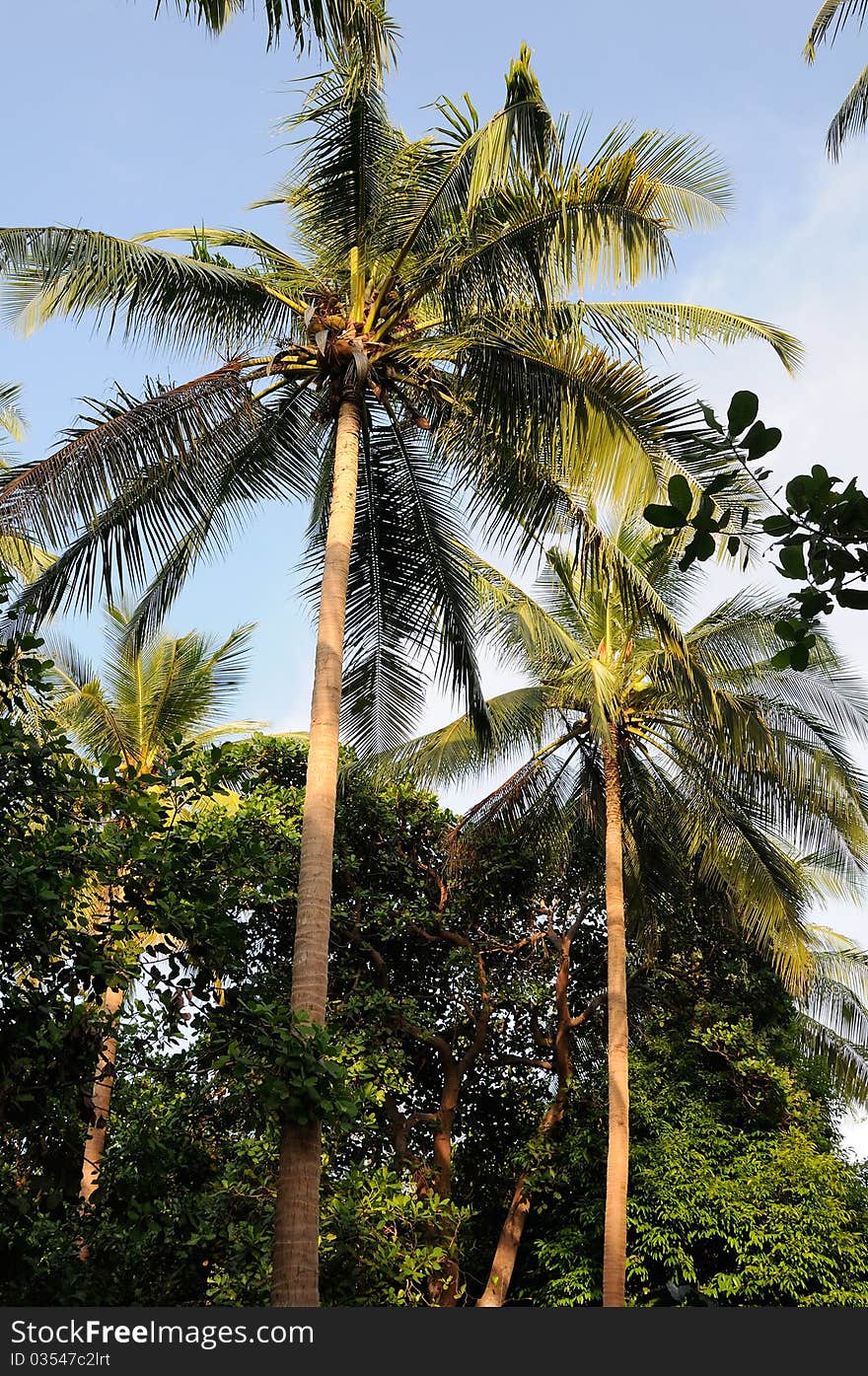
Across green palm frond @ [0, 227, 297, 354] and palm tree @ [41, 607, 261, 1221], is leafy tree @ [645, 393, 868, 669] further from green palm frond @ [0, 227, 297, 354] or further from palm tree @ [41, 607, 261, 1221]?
palm tree @ [41, 607, 261, 1221]

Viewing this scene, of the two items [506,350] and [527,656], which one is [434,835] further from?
[506,350]

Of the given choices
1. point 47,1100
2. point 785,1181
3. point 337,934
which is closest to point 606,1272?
point 785,1181

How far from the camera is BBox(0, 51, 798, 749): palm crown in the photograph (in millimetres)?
9117

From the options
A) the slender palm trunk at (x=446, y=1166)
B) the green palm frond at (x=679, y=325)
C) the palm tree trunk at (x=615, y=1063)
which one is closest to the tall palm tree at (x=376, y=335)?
the green palm frond at (x=679, y=325)

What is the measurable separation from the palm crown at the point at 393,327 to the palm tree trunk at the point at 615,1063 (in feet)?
12.0

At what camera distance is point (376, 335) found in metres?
9.80

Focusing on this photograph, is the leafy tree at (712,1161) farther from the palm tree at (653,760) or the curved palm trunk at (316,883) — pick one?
the curved palm trunk at (316,883)

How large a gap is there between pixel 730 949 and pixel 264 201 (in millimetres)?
11064

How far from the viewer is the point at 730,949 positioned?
1645cm

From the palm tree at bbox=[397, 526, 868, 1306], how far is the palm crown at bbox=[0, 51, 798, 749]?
8.47 feet

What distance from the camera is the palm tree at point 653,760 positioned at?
1302cm

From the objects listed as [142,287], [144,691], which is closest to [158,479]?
[142,287]

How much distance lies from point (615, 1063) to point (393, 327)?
25.2 ft

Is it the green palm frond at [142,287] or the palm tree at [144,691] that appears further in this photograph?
the palm tree at [144,691]
